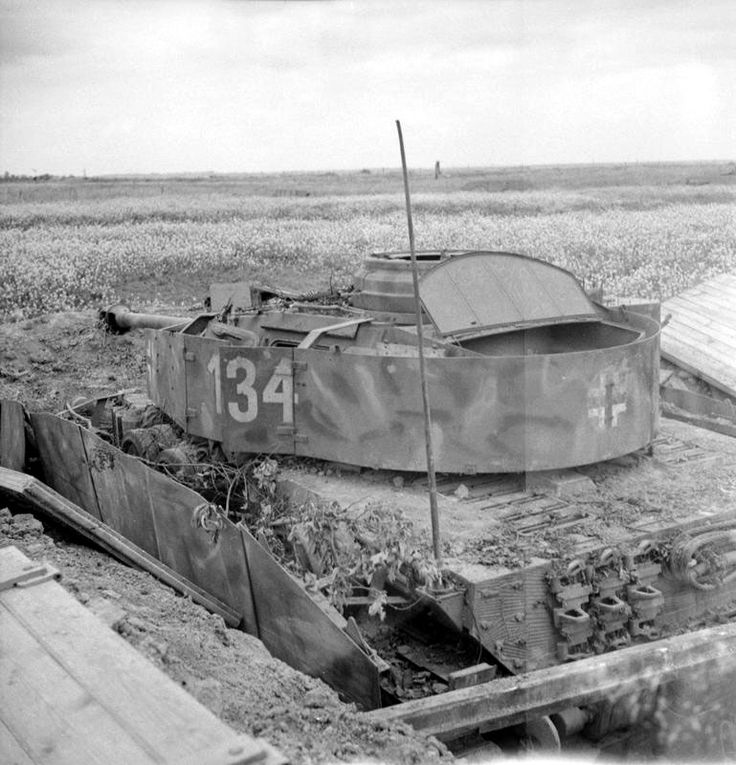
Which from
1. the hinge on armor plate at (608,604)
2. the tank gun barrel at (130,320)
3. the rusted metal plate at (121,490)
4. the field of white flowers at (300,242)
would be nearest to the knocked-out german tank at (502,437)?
the hinge on armor plate at (608,604)

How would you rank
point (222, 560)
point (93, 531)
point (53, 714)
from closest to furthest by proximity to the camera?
point (53, 714), point (222, 560), point (93, 531)

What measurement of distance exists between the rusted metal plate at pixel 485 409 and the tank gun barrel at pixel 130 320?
352 cm

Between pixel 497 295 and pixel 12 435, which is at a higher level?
pixel 497 295

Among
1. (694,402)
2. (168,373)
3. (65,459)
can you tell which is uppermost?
(168,373)

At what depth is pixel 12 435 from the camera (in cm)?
890

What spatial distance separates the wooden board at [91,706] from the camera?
2611 mm

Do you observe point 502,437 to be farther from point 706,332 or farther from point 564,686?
point 706,332

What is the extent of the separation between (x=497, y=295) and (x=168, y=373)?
2748 mm

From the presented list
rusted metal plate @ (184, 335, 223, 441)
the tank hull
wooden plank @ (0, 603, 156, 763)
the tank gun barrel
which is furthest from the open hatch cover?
wooden plank @ (0, 603, 156, 763)

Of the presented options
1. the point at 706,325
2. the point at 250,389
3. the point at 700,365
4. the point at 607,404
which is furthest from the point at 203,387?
the point at 706,325

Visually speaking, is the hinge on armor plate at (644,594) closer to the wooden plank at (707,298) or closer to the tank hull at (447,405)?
the tank hull at (447,405)

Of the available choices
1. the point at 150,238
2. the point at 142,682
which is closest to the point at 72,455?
the point at 142,682

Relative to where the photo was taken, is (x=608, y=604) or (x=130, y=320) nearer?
(x=608, y=604)

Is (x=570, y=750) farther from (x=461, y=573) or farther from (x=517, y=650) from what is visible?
(x=461, y=573)
